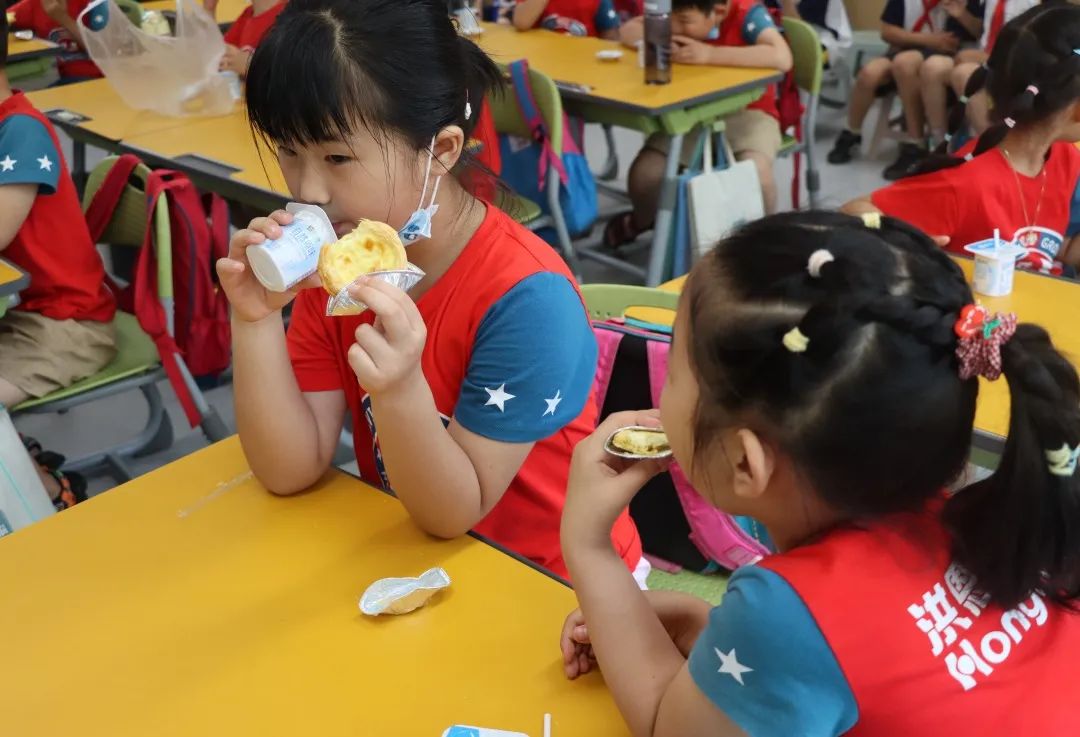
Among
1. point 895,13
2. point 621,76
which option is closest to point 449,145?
point 621,76

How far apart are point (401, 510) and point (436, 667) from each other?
0.92 ft

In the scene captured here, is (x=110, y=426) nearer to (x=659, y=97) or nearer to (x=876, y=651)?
(x=659, y=97)

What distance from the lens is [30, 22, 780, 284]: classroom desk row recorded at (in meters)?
2.93

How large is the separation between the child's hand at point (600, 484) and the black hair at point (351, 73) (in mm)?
469

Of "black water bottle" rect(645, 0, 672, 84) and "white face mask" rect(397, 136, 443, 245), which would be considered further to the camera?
"black water bottle" rect(645, 0, 672, 84)

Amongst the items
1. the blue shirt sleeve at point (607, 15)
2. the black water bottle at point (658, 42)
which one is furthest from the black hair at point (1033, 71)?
the blue shirt sleeve at point (607, 15)

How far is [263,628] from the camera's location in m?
1.10

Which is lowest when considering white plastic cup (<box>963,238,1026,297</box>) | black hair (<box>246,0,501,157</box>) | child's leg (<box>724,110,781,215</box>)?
child's leg (<box>724,110,781,215</box>)

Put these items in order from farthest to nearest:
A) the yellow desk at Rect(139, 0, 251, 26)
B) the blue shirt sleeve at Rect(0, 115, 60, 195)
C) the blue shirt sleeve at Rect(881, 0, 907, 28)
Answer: the blue shirt sleeve at Rect(881, 0, 907, 28) < the yellow desk at Rect(139, 0, 251, 26) < the blue shirt sleeve at Rect(0, 115, 60, 195)

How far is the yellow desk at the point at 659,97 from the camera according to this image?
10.7ft

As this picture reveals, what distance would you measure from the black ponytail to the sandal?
3309 millimetres

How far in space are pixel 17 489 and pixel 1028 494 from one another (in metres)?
1.54

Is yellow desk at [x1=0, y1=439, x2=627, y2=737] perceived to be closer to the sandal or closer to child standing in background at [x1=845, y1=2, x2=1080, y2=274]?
child standing in background at [x1=845, y1=2, x2=1080, y2=274]

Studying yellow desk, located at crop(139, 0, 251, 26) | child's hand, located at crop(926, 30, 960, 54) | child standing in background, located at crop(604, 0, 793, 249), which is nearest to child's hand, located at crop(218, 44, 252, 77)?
yellow desk, located at crop(139, 0, 251, 26)
